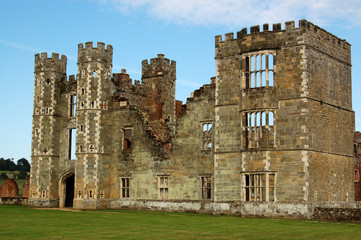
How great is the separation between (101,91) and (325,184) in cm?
1739

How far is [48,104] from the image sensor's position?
42688 millimetres

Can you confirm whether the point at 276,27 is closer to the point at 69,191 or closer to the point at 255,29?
the point at 255,29

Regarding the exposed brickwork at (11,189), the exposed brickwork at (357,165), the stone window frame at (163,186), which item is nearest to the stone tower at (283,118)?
the stone window frame at (163,186)

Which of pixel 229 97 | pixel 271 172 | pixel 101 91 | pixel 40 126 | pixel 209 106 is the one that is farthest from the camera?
pixel 40 126

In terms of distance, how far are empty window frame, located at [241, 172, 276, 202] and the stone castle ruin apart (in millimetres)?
58

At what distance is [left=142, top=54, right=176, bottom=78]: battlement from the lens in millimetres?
41625

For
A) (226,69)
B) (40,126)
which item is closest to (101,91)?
(40,126)

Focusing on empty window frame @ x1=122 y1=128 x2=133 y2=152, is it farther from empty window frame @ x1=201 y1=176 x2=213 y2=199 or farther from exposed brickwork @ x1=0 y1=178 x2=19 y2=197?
exposed brickwork @ x1=0 y1=178 x2=19 y2=197

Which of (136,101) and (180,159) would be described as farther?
(136,101)

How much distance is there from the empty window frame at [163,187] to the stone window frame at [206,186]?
283cm

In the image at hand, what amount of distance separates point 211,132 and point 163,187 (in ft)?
17.6

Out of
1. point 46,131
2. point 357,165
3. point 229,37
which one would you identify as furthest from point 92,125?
point 357,165

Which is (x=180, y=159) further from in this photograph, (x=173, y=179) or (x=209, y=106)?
(x=209, y=106)

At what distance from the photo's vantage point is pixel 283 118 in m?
30.4
